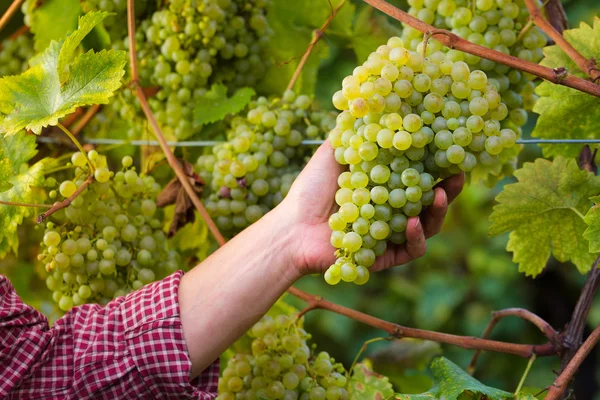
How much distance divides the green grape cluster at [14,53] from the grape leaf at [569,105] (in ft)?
2.71

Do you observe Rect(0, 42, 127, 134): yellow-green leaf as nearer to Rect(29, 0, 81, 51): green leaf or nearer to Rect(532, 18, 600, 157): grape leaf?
Rect(29, 0, 81, 51): green leaf

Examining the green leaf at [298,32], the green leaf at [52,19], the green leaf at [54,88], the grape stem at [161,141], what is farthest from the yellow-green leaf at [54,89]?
the green leaf at [298,32]

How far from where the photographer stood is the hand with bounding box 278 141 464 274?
28.5 inches

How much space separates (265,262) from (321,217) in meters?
0.09

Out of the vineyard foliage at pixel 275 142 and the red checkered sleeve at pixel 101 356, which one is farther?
the red checkered sleeve at pixel 101 356

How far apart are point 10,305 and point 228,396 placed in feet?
0.95

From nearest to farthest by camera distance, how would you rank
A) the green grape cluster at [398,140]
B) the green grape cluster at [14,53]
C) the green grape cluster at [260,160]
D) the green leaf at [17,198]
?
the green grape cluster at [398,140], the green leaf at [17,198], the green grape cluster at [260,160], the green grape cluster at [14,53]

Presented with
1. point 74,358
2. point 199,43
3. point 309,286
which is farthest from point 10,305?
point 309,286

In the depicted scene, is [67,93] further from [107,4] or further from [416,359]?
[416,359]

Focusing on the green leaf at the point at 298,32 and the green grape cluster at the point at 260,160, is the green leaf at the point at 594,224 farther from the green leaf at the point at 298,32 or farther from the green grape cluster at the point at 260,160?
the green leaf at the point at 298,32

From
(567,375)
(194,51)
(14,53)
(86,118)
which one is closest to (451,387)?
(567,375)

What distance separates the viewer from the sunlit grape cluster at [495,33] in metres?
0.85

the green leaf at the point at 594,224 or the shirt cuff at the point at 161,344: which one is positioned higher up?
the green leaf at the point at 594,224

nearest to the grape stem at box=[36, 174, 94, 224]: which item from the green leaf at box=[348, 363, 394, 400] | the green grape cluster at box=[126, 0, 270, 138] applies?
the green grape cluster at box=[126, 0, 270, 138]
